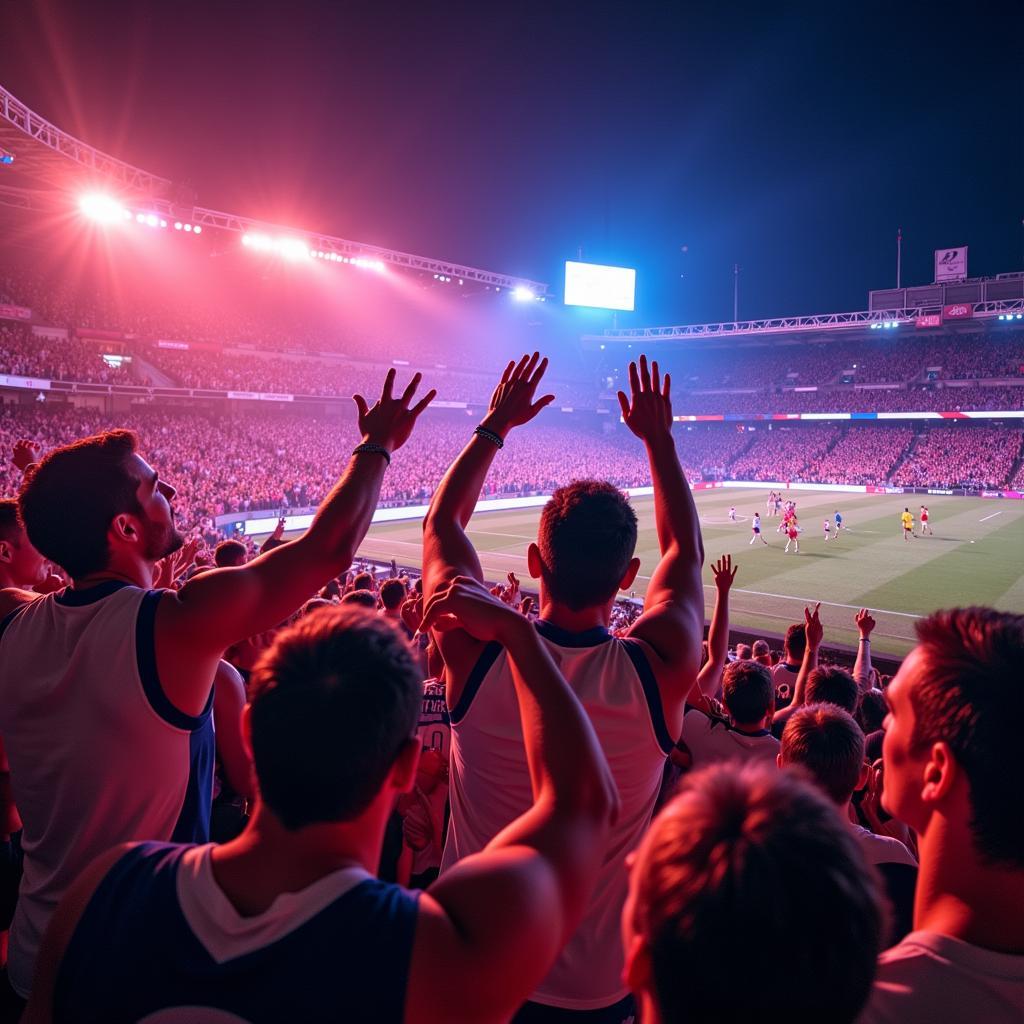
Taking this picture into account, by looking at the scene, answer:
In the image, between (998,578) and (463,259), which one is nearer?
(998,578)

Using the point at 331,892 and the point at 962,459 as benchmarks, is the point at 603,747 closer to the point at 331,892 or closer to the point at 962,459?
the point at 331,892

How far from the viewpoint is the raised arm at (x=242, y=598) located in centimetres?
228

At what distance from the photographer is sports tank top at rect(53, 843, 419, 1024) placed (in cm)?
123

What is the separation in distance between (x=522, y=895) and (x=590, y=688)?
110 centimetres

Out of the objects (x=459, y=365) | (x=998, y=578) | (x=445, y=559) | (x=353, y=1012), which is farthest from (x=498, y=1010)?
(x=459, y=365)

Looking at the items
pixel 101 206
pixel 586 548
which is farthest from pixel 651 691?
pixel 101 206

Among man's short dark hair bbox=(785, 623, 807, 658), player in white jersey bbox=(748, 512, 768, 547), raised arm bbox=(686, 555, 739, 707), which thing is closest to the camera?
raised arm bbox=(686, 555, 739, 707)

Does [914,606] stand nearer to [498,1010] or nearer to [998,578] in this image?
[998,578]

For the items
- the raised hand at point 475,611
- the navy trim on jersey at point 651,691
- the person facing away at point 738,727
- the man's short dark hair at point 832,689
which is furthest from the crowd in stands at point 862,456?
the raised hand at point 475,611

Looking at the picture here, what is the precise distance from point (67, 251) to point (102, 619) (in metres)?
51.2

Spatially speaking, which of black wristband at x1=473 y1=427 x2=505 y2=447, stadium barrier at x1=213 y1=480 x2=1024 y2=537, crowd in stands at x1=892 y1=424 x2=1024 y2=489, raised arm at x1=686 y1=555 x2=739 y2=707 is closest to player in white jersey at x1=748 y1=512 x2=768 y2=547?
stadium barrier at x1=213 y1=480 x2=1024 y2=537

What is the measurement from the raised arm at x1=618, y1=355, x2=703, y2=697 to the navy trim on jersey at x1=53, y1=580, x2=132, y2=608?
1.90 metres

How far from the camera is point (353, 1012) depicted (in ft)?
3.98

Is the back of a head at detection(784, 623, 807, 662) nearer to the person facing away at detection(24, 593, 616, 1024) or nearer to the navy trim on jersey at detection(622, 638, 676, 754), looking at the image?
the navy trim on jersey at detection(622, 638, 676, 754)
